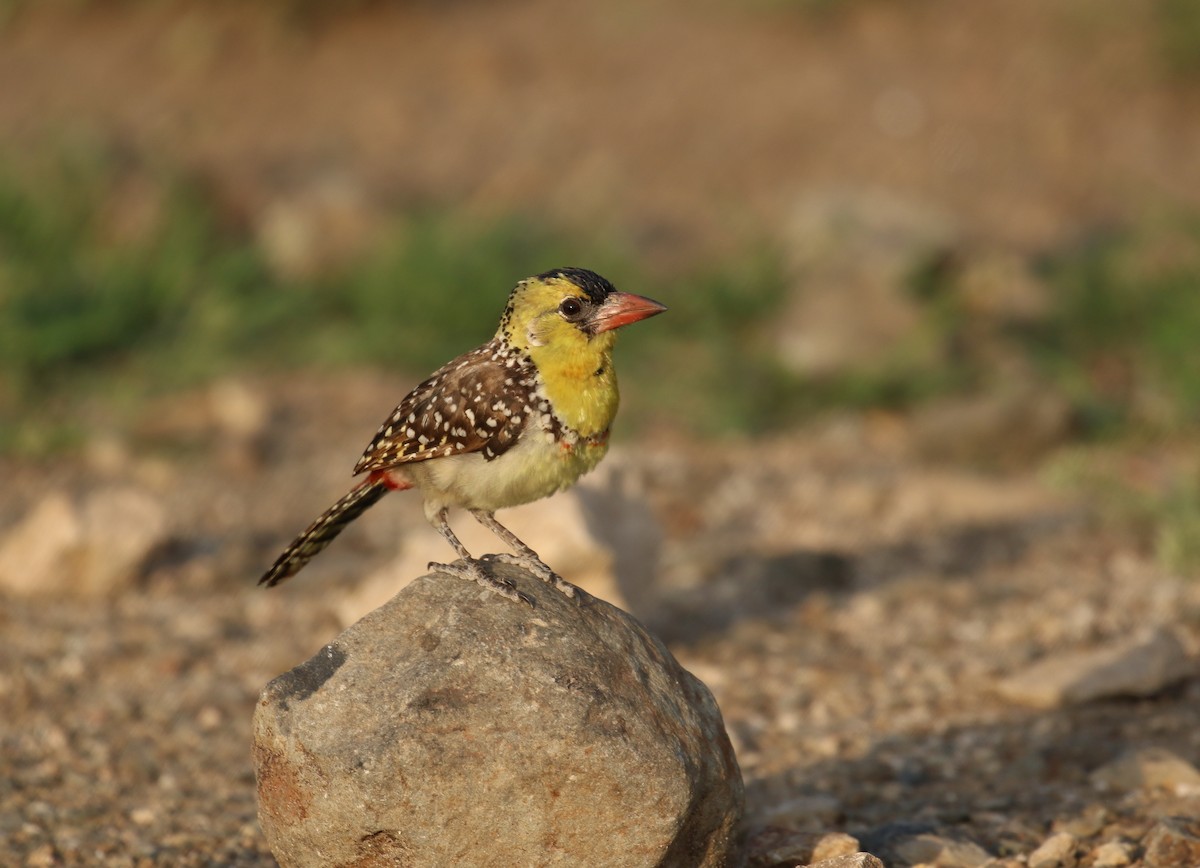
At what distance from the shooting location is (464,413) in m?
5.24

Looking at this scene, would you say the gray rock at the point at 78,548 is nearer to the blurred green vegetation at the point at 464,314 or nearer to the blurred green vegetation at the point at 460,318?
the blurred green vegetation at the point at 460,318

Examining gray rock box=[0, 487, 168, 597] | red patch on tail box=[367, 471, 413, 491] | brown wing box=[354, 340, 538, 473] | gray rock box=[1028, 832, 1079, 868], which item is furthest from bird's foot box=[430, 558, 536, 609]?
gray rock box=[0, 487, 168, 597]

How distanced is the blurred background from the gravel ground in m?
0.05

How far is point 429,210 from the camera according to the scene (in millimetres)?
12414

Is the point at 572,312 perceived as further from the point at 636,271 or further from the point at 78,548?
the point at 636,271

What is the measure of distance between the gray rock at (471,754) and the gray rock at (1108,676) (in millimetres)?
2459

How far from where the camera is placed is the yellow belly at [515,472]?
16.9 feet

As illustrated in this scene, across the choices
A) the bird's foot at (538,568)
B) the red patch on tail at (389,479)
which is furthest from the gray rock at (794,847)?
the red patch on tail at (389,479)

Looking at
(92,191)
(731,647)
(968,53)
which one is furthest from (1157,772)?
(968,53)

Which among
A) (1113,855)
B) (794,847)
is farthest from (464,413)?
(1113,855)

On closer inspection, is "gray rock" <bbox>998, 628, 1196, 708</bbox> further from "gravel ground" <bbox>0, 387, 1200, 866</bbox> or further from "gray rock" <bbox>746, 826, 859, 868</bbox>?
"gray rock" <bbox>746, 826, 859, 868</bbox>

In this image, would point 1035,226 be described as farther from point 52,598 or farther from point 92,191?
point 52,598

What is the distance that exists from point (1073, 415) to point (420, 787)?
255 inches

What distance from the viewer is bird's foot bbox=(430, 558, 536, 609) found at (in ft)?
16.2
